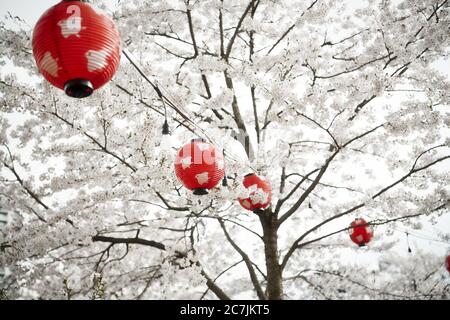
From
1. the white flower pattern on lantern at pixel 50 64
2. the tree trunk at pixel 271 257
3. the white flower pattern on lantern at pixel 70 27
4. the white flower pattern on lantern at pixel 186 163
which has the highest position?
the white flower pattern on lantern at pixel 70 27

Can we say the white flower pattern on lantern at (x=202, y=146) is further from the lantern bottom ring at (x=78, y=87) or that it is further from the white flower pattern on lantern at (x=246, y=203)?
the lantern bottom ring at (x=78, y=87)

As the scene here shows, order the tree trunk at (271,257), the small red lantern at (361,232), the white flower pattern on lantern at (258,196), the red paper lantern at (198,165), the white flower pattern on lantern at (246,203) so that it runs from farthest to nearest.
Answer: the small red lantern at (361,232), the tree trunk at (271,257), the white flower pattern on lantern at (246,203), the white flower pattern on lantern at (258,196), the red paper lantern at (198,165)

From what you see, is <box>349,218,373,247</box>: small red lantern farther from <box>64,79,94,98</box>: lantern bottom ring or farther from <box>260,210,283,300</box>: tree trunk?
<box>64,79,94,98</box>: lantern bottom ring

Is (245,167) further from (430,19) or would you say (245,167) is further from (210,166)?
(430,19)

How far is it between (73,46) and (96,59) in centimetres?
17

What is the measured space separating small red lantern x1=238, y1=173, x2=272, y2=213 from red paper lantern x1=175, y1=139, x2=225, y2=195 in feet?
2.93

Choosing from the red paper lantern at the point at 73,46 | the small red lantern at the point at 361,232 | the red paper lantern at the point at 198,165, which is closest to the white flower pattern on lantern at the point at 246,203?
the red paper lantern at the point at 198,165

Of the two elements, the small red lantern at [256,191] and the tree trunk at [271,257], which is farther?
the tree trunk at [271,257]

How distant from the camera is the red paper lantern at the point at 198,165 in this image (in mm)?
3262

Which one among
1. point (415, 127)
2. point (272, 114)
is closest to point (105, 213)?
point (272, 114)

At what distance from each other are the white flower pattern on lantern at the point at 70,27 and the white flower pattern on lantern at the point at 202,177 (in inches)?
68.3

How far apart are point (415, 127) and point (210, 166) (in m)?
3.59

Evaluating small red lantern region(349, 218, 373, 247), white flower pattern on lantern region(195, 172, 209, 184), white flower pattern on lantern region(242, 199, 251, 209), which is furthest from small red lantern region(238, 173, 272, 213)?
small red lantern region(349, 218, 373, 247)

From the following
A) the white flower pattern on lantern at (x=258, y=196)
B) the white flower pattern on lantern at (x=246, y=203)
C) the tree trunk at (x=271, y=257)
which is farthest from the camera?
the tree trunk at (x=271, y=257)
